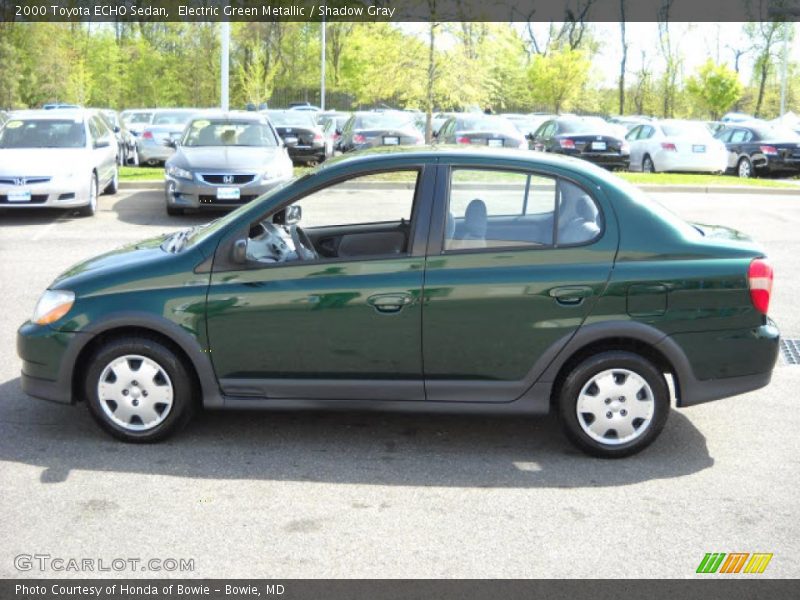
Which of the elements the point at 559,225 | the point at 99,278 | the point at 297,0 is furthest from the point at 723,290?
the point at 297,0

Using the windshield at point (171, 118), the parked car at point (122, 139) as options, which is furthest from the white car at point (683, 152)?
the parked car at point (122, 139)

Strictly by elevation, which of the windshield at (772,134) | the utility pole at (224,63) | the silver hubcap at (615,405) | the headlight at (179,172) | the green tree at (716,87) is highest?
the green tree at (716,87)

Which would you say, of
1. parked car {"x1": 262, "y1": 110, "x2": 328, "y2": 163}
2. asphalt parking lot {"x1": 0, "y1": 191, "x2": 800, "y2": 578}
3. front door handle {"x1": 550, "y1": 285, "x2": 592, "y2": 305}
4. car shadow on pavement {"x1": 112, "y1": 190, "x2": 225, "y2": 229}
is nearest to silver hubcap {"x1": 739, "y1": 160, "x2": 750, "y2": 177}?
parked car {"x1": 262, "y1": 110, "x2": 328, "y2": 163}

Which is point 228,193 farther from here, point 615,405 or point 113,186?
point 615,405

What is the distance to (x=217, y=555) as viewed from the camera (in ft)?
14.3

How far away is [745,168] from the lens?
25.4m

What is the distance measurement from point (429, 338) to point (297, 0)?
4696cm

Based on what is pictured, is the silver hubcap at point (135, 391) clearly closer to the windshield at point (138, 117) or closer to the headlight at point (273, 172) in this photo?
the headlight at point (273, 172)

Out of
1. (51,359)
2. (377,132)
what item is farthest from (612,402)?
(377,132)

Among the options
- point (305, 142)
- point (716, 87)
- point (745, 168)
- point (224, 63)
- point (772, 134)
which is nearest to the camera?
point (224, 63)

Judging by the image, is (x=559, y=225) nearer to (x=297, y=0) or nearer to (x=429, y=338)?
(x=429, y=338)

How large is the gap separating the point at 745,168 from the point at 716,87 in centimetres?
3110

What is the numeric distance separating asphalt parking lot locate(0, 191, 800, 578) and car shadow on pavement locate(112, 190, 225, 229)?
823cm

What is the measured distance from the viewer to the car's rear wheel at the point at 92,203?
15.0m
